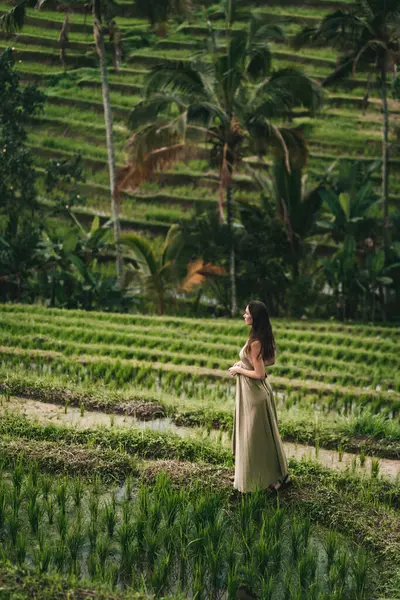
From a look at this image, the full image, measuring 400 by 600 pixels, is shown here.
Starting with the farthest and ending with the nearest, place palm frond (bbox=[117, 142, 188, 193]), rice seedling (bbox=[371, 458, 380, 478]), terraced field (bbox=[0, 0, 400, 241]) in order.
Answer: terraced field (bbox=[0, 0, 400, 241]) < palm frond (bbox=[117, 142, 188, 193]) < rice seedling (bbox=[371, 458, 380, 478])

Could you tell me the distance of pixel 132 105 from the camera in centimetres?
1773

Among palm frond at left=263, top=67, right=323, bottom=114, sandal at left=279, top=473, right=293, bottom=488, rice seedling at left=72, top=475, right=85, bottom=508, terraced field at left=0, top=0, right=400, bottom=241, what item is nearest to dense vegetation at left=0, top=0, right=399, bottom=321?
palm frond at left=263, top=67, right=323, bottom=114

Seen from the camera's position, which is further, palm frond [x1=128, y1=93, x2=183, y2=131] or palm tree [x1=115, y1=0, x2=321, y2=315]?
palm frond [x1=128, y1=93, x2=183, y2=131]

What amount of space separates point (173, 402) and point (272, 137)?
15.5 feet

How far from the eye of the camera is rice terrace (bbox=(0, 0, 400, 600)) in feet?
15.2

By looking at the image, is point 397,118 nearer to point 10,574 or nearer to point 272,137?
point 272,137

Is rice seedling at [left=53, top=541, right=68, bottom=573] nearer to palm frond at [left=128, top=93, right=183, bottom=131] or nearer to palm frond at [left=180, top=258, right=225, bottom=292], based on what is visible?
palm frond at [left=128, top=93, right=183, bottom=131]

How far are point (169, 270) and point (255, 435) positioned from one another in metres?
6.48

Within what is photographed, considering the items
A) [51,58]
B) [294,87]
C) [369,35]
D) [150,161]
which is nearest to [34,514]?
[150,161]

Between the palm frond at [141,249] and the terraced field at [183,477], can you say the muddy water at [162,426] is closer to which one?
the terraced field at [183,477]

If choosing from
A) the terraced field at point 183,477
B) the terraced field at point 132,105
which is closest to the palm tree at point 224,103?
the terraced field at point 183,477

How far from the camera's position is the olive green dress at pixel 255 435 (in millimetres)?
5133

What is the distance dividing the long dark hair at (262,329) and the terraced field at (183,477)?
31.8 inches

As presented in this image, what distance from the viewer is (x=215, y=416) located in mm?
6766
